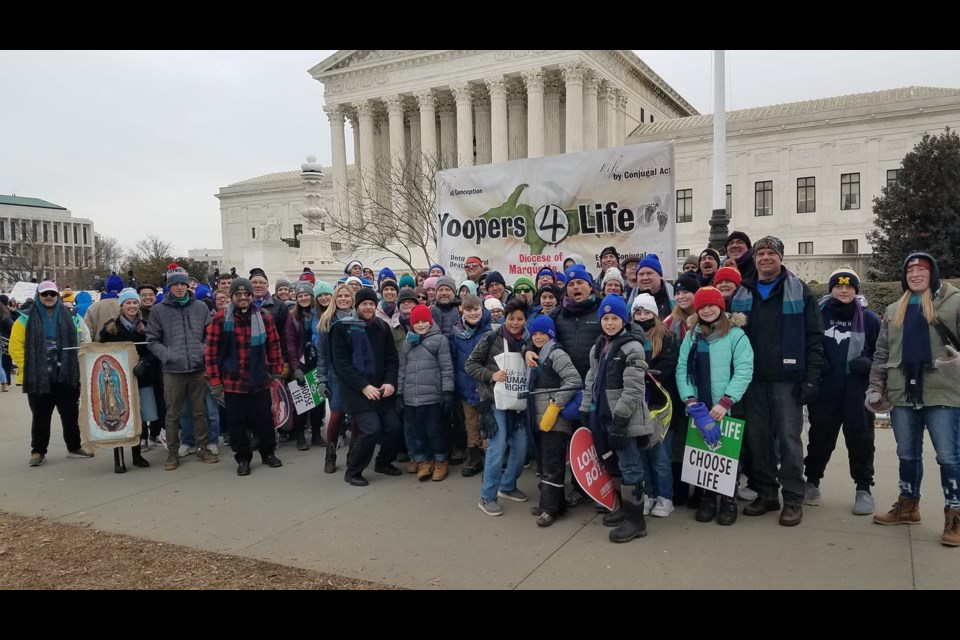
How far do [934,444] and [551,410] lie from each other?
2711mm

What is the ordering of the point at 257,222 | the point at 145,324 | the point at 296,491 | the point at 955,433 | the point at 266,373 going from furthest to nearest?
the point at 257,222 → the point at 145,324 → the point at 266,373 → the point at 296,491 → the point at 955,433

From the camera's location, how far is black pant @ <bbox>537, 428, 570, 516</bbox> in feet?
17.0

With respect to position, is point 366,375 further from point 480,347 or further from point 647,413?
point 647,413

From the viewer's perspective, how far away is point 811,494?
5.44 m

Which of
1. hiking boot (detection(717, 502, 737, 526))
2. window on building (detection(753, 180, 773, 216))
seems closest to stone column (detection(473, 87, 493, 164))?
window on building (detection(753, 180, 773, 216))

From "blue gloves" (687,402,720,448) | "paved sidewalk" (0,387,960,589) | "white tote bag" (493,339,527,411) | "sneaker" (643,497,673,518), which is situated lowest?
"paved sidewalk" (0,387,960,589)

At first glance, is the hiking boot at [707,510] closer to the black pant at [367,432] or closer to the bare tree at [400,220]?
the black pant at [367,432]

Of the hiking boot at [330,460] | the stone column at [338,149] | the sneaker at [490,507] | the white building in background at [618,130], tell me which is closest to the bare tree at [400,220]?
the white building in background at [618,130]

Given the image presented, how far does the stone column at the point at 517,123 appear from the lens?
169 feet

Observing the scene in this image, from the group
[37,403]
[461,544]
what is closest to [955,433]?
[461,544]

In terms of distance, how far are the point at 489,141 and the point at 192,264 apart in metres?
25.1

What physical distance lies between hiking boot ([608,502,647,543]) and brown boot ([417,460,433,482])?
90.9 inches

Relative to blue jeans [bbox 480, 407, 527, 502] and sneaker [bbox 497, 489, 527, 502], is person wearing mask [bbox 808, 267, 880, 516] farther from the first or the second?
sneaker [bbox 497, 489, 527, 502]

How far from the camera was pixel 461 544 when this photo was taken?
4.74 m
